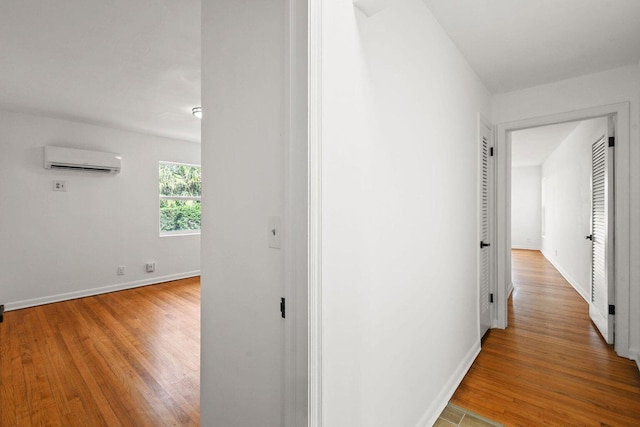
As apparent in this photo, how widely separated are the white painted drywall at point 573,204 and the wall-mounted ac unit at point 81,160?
5899 mm

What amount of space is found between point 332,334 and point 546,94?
323cm

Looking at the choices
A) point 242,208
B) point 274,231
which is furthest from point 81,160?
point 274,231

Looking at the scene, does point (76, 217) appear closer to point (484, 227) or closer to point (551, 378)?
point (484, 227)

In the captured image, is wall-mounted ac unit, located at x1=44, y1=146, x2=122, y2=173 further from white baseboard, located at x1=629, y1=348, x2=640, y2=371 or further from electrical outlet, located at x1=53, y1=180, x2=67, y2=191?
white baseboard, located at x1=629, y1=348, x2=640, y2=371

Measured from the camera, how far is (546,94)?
2809 millimetres

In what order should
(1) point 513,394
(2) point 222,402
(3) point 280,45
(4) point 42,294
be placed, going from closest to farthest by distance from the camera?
(3) point 280,45, (2) point 222,402, (1) point 513,394, (4) point 42,294

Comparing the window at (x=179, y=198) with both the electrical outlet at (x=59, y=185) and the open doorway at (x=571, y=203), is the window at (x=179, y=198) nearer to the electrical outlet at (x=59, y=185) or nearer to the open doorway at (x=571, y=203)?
the electrical outlet at (x=59, y=185)

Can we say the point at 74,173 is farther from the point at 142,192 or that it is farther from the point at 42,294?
the point at 42,294

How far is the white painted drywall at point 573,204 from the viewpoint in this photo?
12.2ft

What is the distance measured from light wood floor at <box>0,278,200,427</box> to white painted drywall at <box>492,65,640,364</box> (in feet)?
11.3

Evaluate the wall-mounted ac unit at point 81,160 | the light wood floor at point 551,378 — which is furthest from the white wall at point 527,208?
the wall-mounted ac unit at point 81,160

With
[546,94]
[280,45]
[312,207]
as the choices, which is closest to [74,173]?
[280,45]

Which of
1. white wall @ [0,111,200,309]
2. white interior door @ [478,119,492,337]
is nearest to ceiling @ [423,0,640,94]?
white interior door @ [478,119,492,337]

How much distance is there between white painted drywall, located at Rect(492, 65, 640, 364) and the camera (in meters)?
2.36
